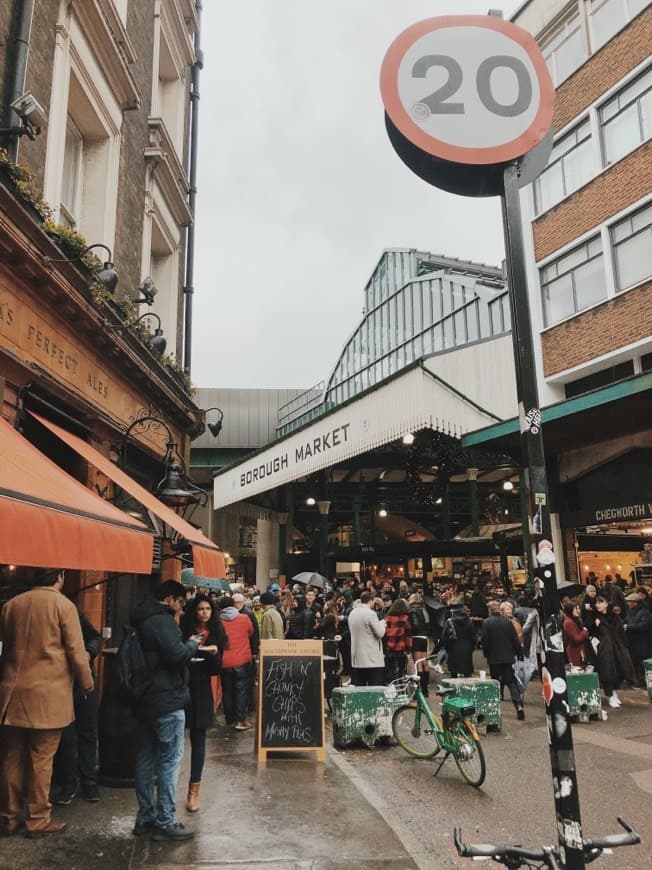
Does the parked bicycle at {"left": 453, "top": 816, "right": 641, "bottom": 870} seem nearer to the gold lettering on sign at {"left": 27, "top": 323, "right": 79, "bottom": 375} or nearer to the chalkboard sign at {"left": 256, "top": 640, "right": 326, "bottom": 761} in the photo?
the chalkboard sign at {"left": 256, "top": 640, "right": 326, "bottom": 761}

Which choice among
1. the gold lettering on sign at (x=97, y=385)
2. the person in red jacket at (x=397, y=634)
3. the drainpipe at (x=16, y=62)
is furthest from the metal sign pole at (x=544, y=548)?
the person in red jacket at (x=397, y=634)

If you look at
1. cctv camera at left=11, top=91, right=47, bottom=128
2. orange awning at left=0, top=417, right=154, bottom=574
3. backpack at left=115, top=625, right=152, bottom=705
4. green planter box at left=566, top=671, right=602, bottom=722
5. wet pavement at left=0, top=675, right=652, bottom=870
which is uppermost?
cctv camera at left=11, top=91, right=47, bottom=128

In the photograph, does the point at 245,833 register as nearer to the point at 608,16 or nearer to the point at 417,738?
the point at 417,738

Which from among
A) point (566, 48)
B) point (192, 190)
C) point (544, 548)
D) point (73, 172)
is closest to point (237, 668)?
point (544, 548)

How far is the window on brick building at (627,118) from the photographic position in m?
14.7

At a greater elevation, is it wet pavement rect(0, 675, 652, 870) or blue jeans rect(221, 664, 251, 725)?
blue jeans rect(221, 664, 251, 725)

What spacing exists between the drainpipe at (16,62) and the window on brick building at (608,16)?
13742 millimetres

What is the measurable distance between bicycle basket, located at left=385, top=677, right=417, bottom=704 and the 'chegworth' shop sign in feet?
19.8

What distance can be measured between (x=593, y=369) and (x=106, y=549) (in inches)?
545

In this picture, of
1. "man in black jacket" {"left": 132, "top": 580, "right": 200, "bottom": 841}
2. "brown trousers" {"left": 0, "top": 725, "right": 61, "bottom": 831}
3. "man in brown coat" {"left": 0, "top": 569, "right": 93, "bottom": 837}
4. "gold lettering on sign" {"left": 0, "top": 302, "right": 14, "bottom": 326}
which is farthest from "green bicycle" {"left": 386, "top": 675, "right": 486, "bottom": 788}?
"gold lettering on sign" {"left": 0, "top": 302, "right": 14, "bottom": 326}

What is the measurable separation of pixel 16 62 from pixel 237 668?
8082 mm

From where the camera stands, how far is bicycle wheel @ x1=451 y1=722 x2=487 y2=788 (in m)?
6.69

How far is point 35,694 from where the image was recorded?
5.09m

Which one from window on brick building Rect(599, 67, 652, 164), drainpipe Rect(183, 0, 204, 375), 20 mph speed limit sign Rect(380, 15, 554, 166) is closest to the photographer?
20 mph speed limit sign Rect(380, 15, 554, 166)
